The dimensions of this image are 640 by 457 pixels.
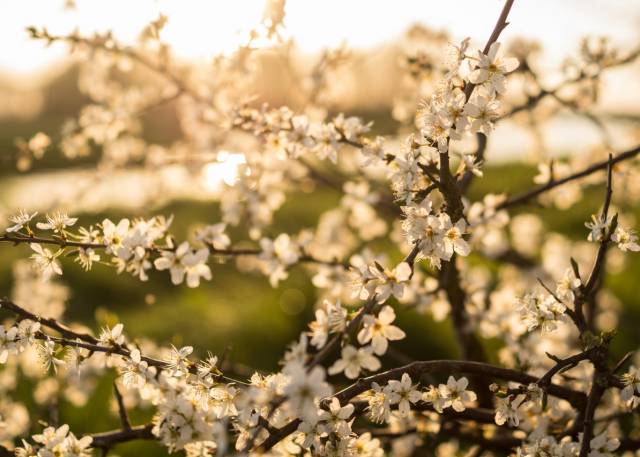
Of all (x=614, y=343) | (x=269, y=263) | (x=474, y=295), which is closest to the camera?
(x=269, y=263)

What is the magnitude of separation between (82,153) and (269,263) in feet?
6.86

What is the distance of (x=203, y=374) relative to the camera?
1.80 meters

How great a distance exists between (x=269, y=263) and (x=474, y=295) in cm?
143

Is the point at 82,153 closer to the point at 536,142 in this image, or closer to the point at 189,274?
the point at 189,274

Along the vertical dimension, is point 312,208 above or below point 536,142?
above

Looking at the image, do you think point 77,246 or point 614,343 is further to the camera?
point 614,343

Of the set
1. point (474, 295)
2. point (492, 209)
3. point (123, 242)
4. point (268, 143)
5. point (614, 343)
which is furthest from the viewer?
point (614, 343)

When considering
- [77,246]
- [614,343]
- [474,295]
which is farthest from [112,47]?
[614,343]

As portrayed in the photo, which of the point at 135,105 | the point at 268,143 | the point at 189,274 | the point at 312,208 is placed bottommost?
the point at 189,274

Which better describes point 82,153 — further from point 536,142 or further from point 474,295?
point 536,142

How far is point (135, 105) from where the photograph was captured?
4133 millimetres

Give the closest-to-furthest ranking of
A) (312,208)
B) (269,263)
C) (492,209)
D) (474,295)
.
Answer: (269,263) < (492,209) < (474,295) < (312,208)

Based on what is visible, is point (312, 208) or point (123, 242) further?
point (312, 208)

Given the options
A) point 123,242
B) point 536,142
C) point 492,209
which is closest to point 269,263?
point 123,242
